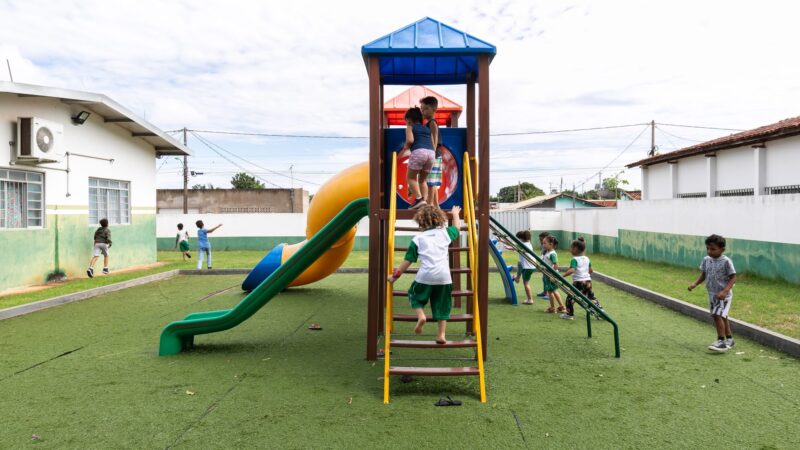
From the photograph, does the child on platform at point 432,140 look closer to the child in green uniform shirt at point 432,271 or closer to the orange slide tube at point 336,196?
the child in green uniform shirt at point 432,271

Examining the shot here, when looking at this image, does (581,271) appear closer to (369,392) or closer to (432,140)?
(432,140)

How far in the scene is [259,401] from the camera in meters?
5.19

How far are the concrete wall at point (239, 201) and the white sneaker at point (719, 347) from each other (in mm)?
37009

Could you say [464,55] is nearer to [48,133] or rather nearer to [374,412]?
[374,412]

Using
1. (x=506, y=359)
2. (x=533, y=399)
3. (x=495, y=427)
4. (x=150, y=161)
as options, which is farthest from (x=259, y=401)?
(x=150, y=161)

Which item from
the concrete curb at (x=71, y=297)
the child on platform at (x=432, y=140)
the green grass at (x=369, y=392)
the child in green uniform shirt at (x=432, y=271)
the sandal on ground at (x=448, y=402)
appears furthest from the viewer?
the concrete curb at (x=71, y=297)

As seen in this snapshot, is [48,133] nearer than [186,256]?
Yes

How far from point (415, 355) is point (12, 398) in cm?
411

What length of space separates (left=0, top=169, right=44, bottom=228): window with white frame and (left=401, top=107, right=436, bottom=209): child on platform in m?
10.3

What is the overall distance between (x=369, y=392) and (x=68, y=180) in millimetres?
12408

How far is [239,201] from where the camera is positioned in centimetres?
4209

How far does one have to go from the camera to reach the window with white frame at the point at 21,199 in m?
12.5

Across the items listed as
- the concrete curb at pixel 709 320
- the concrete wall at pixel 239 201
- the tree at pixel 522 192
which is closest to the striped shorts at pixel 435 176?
the concrete curb at pixel 709 320

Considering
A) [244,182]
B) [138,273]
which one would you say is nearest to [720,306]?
[138,273]
